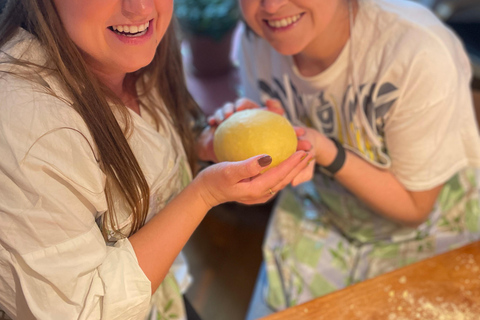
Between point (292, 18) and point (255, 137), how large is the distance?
0.37 m

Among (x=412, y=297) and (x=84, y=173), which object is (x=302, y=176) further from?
(x=84, y=173)

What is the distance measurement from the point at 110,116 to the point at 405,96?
2.40 ft

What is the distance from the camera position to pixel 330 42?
3.96 feet

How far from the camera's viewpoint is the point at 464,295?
921mm

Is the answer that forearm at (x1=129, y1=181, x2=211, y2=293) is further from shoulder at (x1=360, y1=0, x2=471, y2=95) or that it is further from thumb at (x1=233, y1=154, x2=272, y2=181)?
shoulder at (x1=360, y1=0, x2=471, y2=95)

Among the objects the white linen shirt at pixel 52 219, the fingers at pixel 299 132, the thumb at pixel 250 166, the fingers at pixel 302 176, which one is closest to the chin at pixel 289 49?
the fingers at pixel 299 132

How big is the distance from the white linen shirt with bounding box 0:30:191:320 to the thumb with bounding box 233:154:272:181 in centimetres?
25

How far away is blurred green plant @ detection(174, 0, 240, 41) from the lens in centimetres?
204

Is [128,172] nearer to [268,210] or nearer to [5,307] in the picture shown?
[5,307]

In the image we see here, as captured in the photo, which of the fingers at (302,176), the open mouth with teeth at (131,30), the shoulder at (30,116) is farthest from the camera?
the fingers at (302,176)

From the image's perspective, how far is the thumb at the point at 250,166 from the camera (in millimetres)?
816

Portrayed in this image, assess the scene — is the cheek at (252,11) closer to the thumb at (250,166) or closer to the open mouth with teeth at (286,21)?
the open mouth with teeth at (286,21)

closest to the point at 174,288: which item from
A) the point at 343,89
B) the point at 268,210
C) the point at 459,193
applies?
the point at 343,89

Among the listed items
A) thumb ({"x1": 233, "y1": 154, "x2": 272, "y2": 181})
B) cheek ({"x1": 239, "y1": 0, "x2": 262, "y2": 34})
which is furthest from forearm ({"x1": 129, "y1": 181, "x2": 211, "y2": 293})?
cheek ({"x1": 239, "y1": 0, "x2": 262, "y2": 34})
